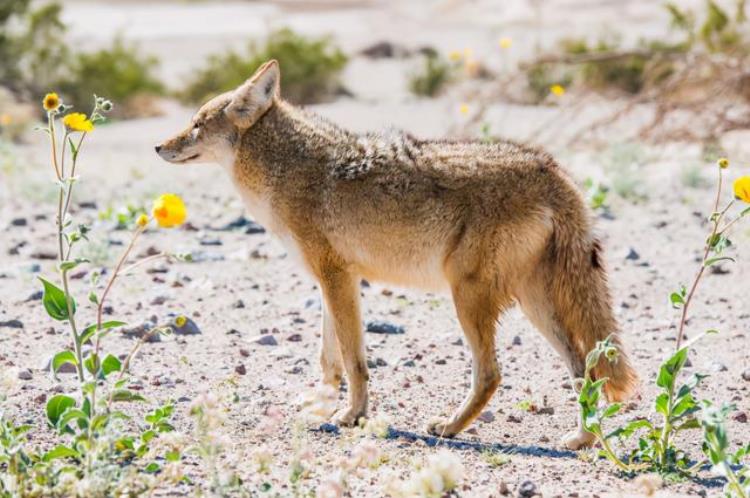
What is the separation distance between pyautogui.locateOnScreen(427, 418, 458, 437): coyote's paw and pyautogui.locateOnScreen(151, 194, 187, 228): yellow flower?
1992 mm

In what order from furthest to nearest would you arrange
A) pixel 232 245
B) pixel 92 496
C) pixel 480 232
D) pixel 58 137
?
pixel 58 137 < pixel 232 245 < pixel 480 232 < pixel 92 496

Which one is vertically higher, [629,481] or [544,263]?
[544,263]

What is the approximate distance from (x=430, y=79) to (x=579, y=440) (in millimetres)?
15017

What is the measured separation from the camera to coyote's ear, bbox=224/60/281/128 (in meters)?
6.38

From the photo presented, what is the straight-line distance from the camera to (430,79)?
66.4 ft

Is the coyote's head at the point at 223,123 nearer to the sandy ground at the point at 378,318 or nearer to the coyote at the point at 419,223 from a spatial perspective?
the coyote at the point at 419,223

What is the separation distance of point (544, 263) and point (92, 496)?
2.44m

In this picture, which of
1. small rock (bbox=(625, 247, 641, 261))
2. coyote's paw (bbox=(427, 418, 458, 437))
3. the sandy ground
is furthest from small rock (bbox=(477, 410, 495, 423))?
small rock (bbox=(625, 247, 641, 261))

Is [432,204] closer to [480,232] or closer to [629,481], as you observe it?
[480,232]

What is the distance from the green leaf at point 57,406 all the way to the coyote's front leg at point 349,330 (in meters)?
1.48

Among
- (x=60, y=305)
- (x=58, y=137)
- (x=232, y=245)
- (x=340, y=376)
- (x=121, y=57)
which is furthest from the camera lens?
(x=121, y=57)

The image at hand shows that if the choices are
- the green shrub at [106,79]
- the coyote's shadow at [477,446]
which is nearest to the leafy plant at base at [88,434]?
the coyote's shadow at [477,446]

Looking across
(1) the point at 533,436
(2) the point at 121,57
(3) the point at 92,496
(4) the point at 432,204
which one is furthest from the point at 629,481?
(2) the point at 121,57

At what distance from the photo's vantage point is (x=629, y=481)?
5078mm
